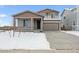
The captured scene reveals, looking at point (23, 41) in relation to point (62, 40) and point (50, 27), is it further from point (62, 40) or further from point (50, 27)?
point (62, 40)

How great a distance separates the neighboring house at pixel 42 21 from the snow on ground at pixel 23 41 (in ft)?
0.60

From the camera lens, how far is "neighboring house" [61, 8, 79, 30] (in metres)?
4.44

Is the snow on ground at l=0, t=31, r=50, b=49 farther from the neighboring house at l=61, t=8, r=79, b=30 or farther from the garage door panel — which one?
the neighboring house at l=61, t=8, r=79, b=30

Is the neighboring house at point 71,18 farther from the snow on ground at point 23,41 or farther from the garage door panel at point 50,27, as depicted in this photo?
the snow on ground at point 23,41

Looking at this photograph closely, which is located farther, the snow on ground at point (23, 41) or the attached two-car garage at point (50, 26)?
the attached two-car garage at point (50, 26)

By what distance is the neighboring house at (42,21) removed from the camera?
457 centimetres

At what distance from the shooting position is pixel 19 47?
4375mm

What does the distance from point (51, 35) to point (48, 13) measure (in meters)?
0.56

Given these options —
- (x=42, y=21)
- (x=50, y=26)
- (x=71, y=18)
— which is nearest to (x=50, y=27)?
(x=50, y=26)

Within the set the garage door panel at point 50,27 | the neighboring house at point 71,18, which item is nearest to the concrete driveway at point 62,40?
the garage door panel at point 50,27

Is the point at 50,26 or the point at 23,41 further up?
the point at 50,26

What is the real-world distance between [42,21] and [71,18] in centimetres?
77

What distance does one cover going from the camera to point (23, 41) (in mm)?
4512
